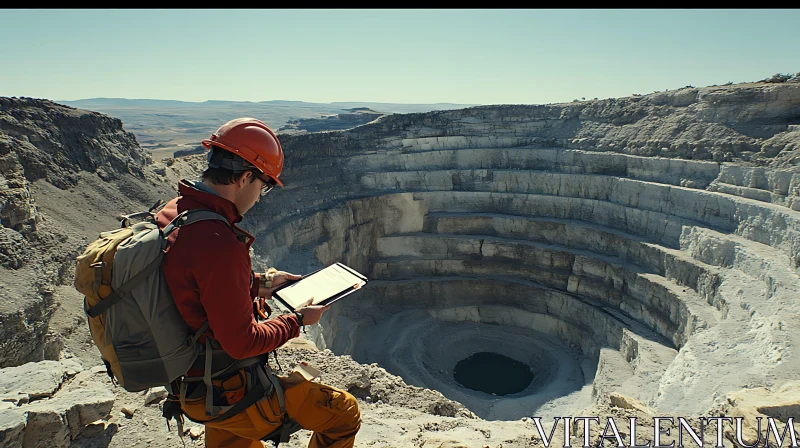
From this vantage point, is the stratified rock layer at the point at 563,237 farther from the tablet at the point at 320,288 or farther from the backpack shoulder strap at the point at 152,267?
the backpack shoulder strap at the point at 152,267

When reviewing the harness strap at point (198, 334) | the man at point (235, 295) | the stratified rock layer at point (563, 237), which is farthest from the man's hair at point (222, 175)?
the stratified rock layer at point (563, 237)

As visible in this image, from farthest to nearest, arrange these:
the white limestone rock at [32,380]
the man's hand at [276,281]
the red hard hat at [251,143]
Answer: the white limestone rock at [32,380] < the man's hand at [276,281] < the red hard hat at [251,143]

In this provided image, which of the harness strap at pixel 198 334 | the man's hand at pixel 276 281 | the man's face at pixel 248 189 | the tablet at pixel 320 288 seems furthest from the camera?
the man's hand at pixel 276 281

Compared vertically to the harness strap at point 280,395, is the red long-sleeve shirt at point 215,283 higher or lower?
higher

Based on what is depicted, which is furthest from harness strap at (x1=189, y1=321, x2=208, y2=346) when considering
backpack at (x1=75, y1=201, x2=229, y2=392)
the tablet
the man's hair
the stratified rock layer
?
the stratified rock layer
